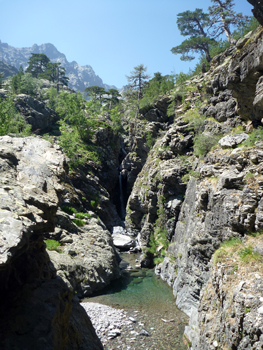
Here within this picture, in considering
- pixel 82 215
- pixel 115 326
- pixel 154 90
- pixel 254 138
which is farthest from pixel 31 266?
pixel 154 90

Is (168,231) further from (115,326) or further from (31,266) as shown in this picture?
(31,266)

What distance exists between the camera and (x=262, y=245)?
33.2 feet

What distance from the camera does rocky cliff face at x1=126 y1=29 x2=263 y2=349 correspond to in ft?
30.8

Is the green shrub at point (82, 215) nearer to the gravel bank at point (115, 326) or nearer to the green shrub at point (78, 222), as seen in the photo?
the green shrub at point (78, 222)

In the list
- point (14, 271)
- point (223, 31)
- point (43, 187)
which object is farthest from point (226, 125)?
point (223, 31)

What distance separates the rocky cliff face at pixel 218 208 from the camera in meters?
9.38

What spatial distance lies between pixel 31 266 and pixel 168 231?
70.6ft

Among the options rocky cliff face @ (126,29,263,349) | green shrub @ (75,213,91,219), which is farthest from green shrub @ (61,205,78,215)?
rocky cliff face @ (126,29,263,349)

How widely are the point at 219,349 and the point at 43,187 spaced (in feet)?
32.8

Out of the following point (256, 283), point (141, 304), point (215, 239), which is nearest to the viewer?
point (256, 283)

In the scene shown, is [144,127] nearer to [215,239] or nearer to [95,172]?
[95,172]

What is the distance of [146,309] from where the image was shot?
16.8 m

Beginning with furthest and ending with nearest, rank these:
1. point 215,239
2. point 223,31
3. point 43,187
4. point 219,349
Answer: point 223,31
point 215,239
point 219,349
point 43,187

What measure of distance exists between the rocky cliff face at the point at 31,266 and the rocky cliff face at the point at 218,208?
579 cm
